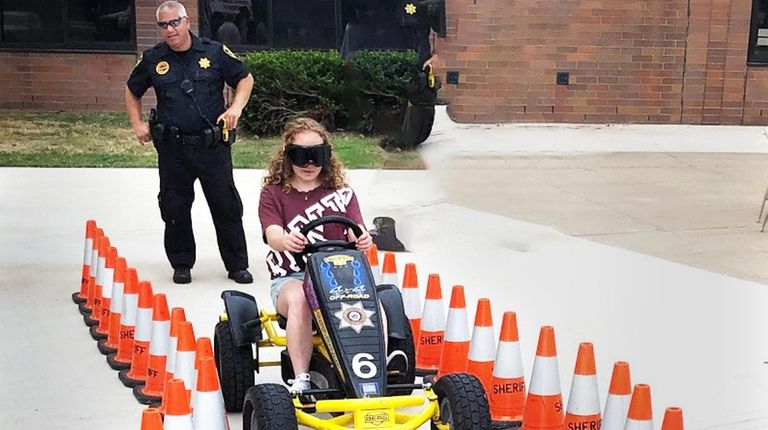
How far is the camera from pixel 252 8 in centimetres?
697

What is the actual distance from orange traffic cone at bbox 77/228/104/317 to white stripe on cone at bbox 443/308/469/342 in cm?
176

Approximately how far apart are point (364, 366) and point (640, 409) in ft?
2.63

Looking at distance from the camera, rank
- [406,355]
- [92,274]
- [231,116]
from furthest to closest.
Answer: [231,116] < [92,274] < [406,355]

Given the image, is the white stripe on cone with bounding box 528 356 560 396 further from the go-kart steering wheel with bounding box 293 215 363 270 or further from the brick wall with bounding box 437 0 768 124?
the brick wall with bounding box 437 0 768 124

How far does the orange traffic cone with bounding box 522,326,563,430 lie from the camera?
11.0 feet

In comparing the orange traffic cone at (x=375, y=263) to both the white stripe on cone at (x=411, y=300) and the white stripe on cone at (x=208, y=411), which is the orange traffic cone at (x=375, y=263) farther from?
the white stripe on cone at (x=208, y=411)

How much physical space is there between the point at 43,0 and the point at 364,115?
5385mm

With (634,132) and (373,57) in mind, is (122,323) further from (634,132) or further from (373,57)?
(634,132)

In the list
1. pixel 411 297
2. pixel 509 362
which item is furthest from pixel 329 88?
pixel 509 362

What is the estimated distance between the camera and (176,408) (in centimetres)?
288

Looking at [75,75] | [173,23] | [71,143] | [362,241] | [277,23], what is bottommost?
[71,143]

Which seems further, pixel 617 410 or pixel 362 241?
pixel 362 241

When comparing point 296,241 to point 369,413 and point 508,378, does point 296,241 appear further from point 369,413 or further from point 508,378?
point 508,378

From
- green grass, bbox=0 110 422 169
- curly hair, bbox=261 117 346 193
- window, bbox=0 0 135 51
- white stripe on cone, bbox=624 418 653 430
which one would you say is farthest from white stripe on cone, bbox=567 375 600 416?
window, bbox=0 0 135 51
